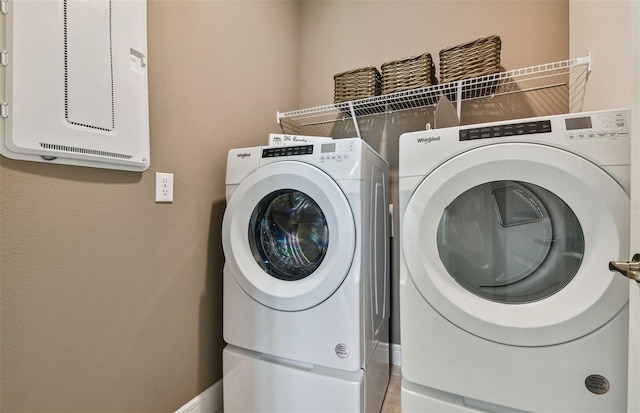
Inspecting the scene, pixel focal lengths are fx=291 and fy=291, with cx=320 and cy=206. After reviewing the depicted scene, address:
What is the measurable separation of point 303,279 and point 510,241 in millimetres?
706

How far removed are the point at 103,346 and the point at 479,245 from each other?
49.7 inches

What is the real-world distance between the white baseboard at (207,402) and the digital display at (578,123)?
5.41ft

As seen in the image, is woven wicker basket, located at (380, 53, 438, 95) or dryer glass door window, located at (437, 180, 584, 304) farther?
woven wicker basket, located at (380, 53, 438, 95)

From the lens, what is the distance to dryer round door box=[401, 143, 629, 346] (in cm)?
74

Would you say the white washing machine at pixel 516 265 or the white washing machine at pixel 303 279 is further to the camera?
the white washing machine at pixel 303 279

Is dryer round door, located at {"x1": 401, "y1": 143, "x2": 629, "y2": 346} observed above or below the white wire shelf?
below

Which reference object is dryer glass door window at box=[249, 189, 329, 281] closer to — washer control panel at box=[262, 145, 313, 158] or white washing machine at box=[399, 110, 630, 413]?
washer control panel at box=[262, 145, 313, 158]

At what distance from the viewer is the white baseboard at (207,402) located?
1220 millimetres

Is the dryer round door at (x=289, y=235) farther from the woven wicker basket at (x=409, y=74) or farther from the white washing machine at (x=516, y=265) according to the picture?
the woven wicker basket at (x=409, y=74)

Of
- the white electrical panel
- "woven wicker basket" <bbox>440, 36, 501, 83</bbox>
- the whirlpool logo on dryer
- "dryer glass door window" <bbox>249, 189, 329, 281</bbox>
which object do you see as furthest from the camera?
"woven wicker basket" <bbox>440, 36, 501, 83</bbox>

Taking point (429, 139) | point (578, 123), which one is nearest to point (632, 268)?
point (578, 123)

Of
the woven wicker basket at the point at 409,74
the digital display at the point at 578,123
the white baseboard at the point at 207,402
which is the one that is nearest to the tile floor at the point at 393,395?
the white baseboard at the point at 207,402

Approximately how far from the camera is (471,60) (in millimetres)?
1328

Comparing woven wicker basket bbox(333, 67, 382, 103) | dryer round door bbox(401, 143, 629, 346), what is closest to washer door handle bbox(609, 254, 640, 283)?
dryer round door bbox(401, 143, 629, 346)
